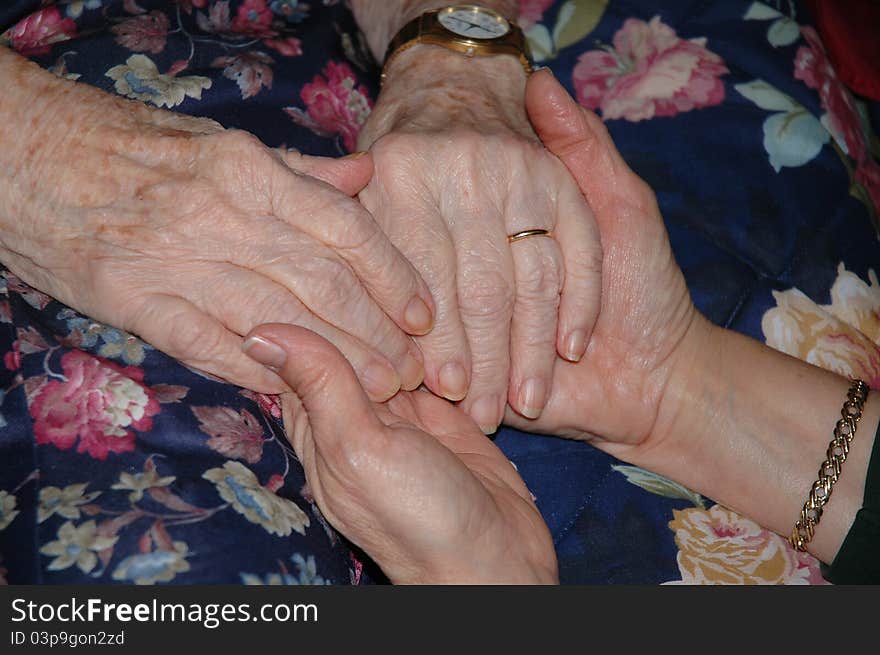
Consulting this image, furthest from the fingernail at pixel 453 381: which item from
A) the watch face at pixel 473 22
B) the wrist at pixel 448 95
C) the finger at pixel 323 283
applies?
the watch face at pixel 473 22

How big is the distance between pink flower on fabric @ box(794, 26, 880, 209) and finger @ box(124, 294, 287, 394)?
3.60 feet

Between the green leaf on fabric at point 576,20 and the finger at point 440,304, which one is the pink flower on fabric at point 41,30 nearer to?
the finger at point 440,304

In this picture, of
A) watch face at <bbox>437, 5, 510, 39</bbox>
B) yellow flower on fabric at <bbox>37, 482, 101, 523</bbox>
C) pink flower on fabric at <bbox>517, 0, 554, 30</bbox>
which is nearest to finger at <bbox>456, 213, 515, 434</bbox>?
watch face at <bbox>437, 5, 510, 39</bbox>

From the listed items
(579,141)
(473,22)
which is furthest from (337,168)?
(473,22)

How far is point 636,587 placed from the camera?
105cm

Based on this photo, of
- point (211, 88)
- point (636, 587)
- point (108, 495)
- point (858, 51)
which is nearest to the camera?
point (108, 495)

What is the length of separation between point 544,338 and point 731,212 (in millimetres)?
415

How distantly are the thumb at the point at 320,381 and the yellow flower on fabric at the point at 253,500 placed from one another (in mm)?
76

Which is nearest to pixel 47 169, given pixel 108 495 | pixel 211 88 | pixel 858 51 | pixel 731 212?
pixel 211 88

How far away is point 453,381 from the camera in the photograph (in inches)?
46.6

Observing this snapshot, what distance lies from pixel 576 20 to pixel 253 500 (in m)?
1.11

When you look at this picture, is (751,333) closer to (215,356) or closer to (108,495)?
(215,356)

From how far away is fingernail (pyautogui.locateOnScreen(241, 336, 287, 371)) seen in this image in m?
0.96

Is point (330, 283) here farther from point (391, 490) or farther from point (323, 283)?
point (391, 490)
